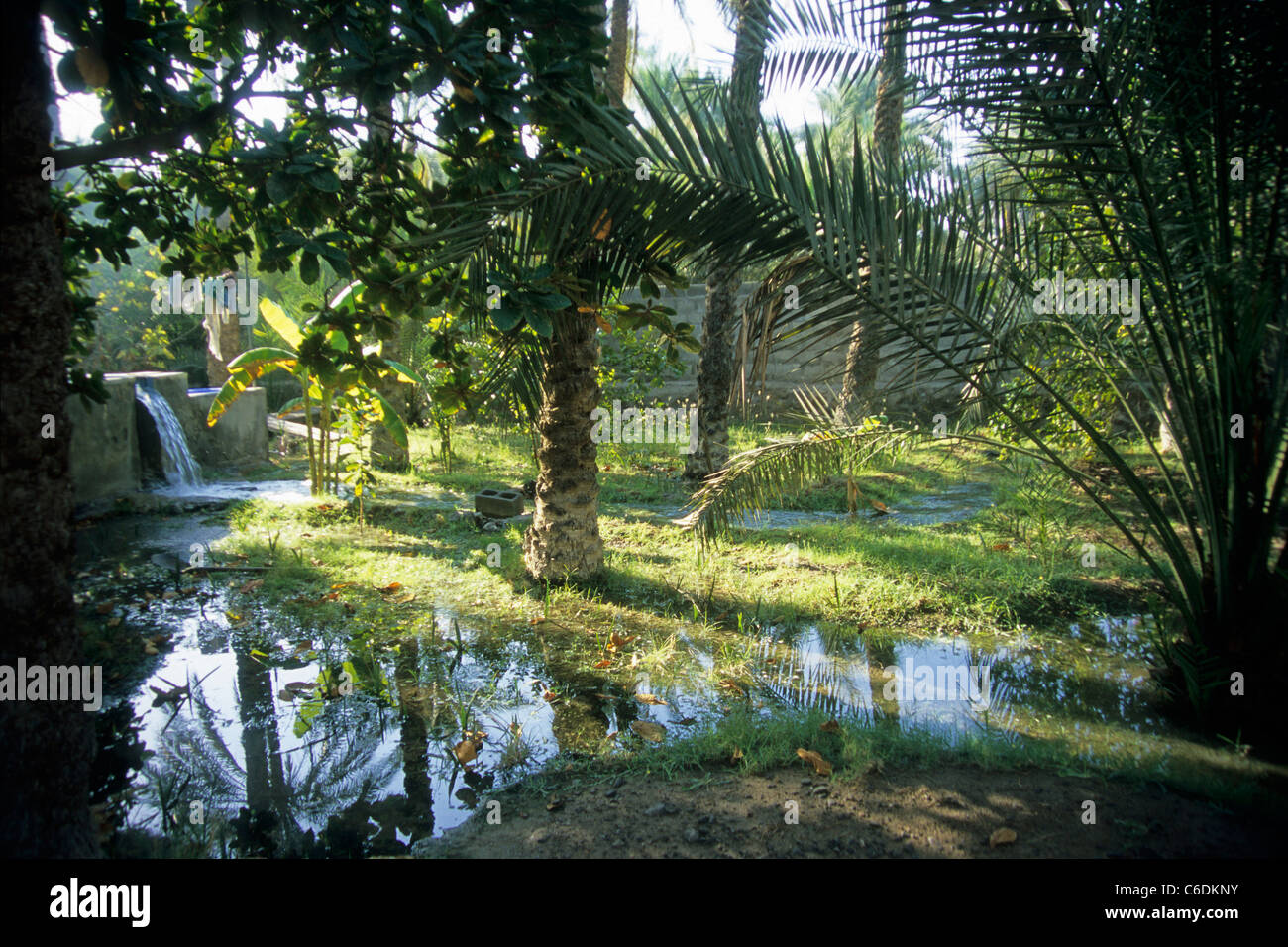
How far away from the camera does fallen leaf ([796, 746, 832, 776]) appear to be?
3.48 m

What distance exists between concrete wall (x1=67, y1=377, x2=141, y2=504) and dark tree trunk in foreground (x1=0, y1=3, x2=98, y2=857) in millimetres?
6840

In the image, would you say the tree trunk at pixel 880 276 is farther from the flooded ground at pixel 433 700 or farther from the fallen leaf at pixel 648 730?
the fallen leaf at pixel 648 730

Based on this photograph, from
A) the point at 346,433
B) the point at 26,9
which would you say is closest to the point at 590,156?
the point at 26,9

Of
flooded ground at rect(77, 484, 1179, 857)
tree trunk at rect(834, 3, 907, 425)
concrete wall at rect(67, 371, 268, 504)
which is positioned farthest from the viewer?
concrete wall at rect(67, 371, 268, 504)

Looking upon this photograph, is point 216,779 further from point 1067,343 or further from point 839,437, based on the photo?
point 1067,343

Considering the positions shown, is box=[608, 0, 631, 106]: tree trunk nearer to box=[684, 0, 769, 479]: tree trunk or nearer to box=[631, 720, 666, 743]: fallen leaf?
box=[684, 0, 769, 479]: tree trunk

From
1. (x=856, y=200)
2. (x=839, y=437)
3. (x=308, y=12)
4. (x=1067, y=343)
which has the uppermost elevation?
(x=308, y=12)

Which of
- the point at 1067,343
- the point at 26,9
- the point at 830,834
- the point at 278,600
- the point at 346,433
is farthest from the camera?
the point at 346,433

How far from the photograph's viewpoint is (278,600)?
579cm

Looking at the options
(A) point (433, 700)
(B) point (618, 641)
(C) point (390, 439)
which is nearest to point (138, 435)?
(C) point (390, 439)

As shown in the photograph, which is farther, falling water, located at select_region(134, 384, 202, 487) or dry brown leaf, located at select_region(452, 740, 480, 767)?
falling water, located at select_region(134, 384, 202, 487)

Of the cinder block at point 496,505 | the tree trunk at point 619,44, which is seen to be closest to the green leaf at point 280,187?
the cinder block at point 496,505

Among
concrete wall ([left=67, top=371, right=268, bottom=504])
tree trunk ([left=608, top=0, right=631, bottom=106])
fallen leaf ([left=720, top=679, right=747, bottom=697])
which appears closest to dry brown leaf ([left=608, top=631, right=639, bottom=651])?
fallen leaf ([left=720, top=679, right=747, bottom=697])

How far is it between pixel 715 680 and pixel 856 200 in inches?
105
